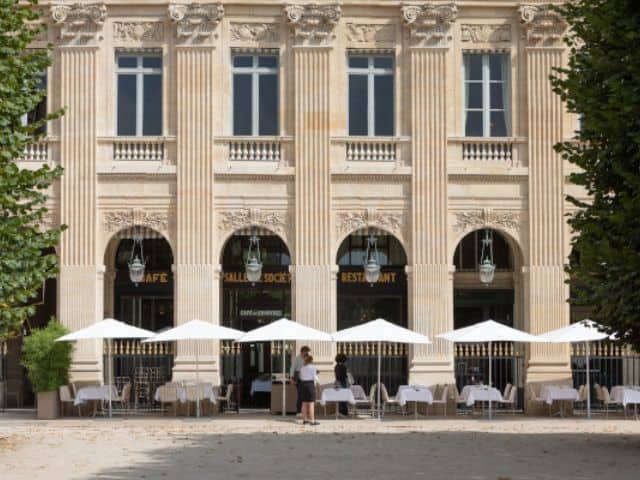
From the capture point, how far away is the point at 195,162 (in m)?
36.6

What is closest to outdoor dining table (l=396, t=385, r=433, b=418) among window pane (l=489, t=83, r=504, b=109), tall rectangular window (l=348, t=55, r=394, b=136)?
tall rectangular window (l=348, t=55, r=394, b=136)

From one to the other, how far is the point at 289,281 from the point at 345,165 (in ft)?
14.0

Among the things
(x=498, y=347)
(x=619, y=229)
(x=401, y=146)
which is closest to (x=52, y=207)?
(x=401, y=146)

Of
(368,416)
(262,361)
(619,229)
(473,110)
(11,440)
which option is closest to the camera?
(619,229)

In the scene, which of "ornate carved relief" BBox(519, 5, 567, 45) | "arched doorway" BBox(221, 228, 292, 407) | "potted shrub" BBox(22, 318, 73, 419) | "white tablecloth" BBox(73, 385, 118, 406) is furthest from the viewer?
"arched doorway" BBox(221, 228, 292, 407)

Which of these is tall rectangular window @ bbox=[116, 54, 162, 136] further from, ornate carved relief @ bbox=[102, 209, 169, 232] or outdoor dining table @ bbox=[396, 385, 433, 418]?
outdoor dining table @ bbox=[396, 385, 433, 418]

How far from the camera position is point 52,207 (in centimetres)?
3653

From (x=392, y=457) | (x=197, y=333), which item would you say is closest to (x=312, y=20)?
(x=197, y=333)

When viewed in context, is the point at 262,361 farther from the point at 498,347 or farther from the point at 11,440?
A: the point at 11,440

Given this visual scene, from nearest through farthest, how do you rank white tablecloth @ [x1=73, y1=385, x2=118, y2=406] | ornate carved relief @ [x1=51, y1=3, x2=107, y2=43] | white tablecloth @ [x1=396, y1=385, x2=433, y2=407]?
white tablecloth @ [x1=396, y1=385, x2=433, y2=407] → white tablecloth @ [x1=73, y1=385, x2=118, y2=406] → ornate carved relief @ [x1=51, y1=3, x2=107, y2=43]

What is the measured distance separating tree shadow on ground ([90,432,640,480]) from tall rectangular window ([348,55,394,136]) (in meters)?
10.9

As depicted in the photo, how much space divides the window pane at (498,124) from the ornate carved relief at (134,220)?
8.69 m

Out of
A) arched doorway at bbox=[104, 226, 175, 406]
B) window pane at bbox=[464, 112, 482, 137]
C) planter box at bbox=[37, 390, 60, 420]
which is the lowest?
planter box at bbox=[37, 390, 60, 420]

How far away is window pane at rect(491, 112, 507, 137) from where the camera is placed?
37.5 m
